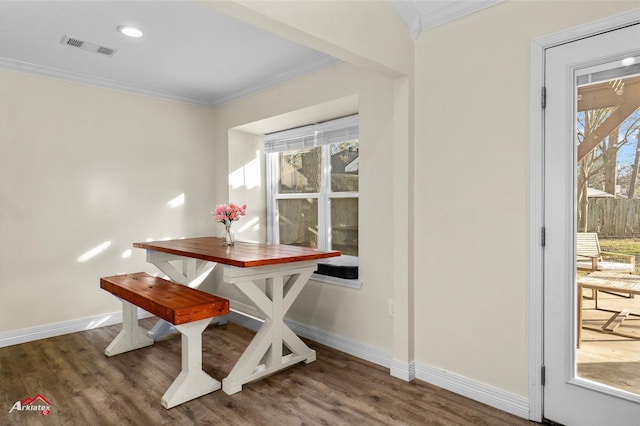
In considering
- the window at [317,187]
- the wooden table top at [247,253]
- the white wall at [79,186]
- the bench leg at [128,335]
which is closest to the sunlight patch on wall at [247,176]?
the window at [317,187]

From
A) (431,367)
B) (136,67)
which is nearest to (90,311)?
(136,67)

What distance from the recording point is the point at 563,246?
79.7 inches

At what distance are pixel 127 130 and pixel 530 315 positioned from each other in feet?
12.8

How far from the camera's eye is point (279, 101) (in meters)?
3.69

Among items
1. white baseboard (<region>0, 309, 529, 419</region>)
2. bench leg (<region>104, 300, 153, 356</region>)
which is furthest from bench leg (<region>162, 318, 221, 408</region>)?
white baseboard (<region>0, 309, 529, 419</region>)

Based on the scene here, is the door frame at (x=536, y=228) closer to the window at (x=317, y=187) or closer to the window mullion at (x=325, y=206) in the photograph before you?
the window at (x=317, y=187)

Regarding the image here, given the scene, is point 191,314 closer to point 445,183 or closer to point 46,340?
point 445,183

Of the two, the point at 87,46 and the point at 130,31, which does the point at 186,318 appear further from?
the point at 87,46

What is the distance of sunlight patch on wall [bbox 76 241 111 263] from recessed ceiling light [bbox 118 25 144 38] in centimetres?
207

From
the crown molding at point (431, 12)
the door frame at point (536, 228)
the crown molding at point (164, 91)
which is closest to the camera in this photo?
the door frame at point (536, 228)

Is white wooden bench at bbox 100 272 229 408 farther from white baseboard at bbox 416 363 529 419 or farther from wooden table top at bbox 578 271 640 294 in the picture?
wooden table top at bbox 578 271 640 294

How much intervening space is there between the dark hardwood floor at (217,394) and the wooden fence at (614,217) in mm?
1116

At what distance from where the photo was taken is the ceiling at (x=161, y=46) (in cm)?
244

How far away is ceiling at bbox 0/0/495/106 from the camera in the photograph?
2.44m
